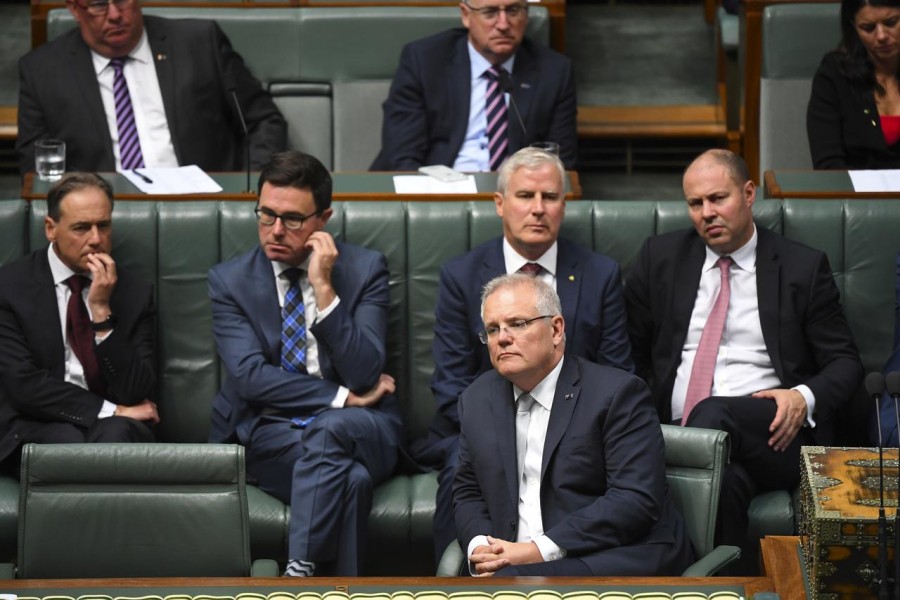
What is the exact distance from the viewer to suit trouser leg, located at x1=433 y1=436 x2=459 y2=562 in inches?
124

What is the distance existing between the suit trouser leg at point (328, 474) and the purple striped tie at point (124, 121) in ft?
3.98

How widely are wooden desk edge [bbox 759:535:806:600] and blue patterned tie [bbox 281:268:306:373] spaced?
4.44 ft

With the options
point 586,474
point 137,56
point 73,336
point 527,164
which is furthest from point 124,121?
point 586,474

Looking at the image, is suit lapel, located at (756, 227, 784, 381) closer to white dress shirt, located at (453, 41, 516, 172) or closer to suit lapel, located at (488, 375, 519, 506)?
suit lapel, located at (488, 375, 519, 506)

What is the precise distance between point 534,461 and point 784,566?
2.27ft

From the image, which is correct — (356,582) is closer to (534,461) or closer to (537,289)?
(534,461)

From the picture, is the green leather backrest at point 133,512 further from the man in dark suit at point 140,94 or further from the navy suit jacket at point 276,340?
the man in dark suit at point 140,94

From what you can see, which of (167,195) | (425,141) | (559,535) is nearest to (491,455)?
(559,535)

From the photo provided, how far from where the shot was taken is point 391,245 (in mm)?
3617

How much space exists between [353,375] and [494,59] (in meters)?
1.28

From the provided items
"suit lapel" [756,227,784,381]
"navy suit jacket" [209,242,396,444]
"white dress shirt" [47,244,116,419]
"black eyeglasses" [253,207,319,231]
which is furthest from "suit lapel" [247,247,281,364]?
"suit lapel" [756,227,784,381]

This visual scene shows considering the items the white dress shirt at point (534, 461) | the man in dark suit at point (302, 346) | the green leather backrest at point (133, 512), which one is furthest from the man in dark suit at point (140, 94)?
the green leather backrest at point (133, 512)

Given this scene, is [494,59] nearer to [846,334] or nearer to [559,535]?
[846,334]

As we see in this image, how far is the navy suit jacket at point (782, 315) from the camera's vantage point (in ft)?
11.0
